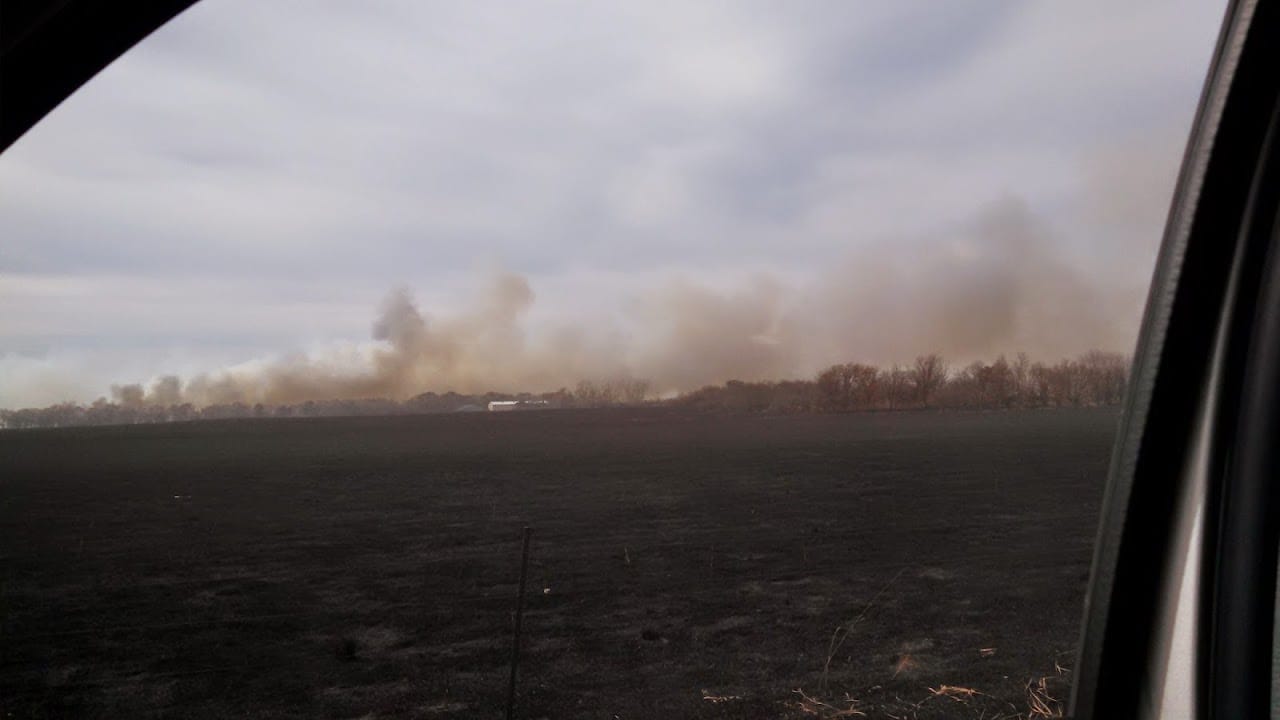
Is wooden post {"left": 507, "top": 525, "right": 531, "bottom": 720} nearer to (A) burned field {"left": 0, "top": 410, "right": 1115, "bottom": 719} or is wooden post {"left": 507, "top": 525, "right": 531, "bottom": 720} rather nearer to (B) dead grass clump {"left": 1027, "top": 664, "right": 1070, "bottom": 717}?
(A) burned field {"left": 0, "top": 410, "right": 1115, "bottom": 719}

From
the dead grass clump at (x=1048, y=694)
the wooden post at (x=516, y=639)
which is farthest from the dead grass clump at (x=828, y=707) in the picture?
the wooden post at (x=516, y=639)

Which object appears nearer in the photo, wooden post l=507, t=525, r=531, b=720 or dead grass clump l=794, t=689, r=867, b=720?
wooden post l=507, t=525, r=531, b=720

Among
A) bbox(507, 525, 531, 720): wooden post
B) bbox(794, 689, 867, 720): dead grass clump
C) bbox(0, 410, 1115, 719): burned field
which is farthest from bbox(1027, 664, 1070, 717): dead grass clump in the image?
bbox(507, 525, 531, 720): wooden post

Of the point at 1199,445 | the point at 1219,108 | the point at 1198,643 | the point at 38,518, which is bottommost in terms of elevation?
the point at 38,518

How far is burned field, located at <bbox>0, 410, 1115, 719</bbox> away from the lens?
24.7ft

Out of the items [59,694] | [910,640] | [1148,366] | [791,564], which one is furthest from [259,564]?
[1148,366]

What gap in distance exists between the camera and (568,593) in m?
11.6

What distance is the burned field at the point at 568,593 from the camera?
7.54 meters

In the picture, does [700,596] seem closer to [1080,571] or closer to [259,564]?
[1080,571]

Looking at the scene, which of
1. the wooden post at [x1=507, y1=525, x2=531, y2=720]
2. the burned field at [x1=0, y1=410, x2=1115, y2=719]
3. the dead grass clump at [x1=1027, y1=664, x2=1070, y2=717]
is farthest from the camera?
the burned field at [x1=0, y1=410, x2=1115, y2=719]

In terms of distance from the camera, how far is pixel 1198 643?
4.52ft

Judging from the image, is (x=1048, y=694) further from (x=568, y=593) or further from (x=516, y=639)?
(x=568, y=593)

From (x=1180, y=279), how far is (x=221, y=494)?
88.7 feet

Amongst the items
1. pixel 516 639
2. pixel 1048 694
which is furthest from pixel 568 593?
pixel 516 639
